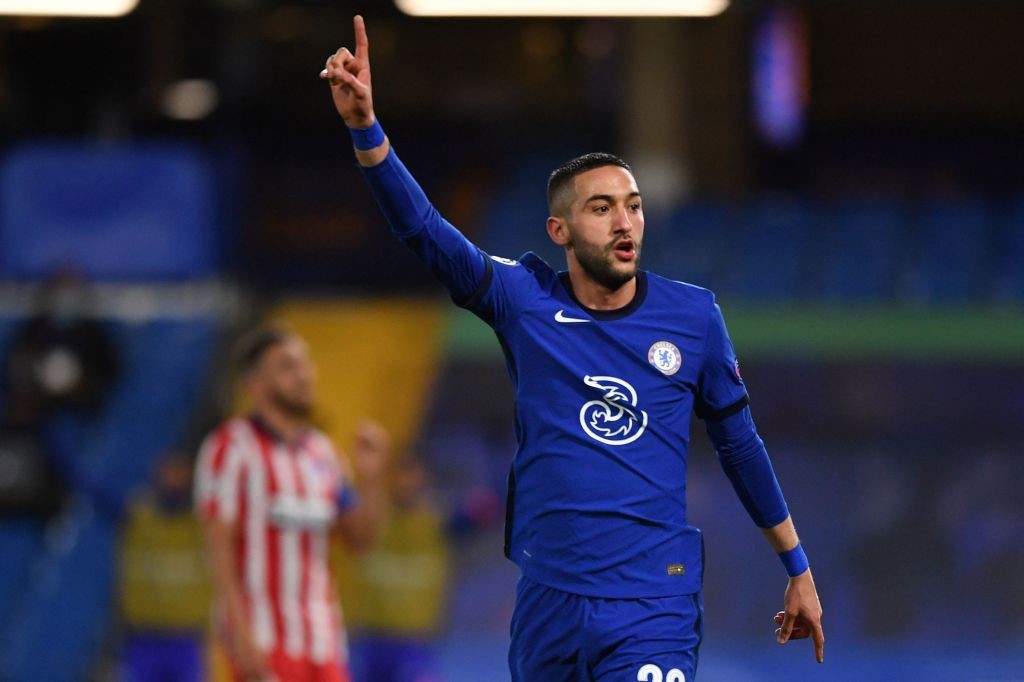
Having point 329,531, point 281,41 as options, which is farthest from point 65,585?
point 281,41

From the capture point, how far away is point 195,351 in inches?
504

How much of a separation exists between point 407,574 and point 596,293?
6434 millimetres

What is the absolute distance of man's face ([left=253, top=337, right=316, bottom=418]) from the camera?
6066 mm

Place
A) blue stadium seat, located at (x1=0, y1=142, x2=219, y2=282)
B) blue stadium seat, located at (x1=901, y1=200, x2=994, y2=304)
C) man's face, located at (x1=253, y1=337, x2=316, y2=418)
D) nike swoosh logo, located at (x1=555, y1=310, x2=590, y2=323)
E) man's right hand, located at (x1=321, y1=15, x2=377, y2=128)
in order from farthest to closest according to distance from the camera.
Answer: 1. blue stadium seat, located at (x1=0, y1=142, x2=219, y2=282)
2. blue stadium seat, located at (x1=901, y1=200, x2=994, y2=304)
3. man's face, located at (x1=253, y1=337, x2=316, y2=418)
4. nike swoosh logo, located at (x1=555, y1=310, x2=590, y2=323)
5. man's right hand, located at (x1=321, y1=15, x2=377, y2=128)

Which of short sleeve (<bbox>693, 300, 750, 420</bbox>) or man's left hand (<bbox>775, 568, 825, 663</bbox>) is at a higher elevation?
short sleeve (<bbox>693, 300, 750, 420</bbox>)

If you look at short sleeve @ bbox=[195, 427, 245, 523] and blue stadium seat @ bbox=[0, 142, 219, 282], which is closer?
short sleeve @ bbox=[195, 427, 245, 523]

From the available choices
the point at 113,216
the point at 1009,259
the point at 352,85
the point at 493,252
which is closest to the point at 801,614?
the point at 352,85

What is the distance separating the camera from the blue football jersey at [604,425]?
396 cm

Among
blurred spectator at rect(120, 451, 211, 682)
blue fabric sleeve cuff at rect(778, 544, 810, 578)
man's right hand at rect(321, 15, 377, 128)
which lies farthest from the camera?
blurred spectator at rect(120, 451, 211, 682)

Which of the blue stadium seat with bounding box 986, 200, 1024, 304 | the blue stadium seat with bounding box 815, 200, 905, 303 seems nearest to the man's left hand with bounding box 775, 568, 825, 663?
the blue stadium seat with bounding box 815, 200, 905, 303

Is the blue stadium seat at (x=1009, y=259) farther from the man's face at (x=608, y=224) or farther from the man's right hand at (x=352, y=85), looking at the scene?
the man's right hand at (x=352, y=85)

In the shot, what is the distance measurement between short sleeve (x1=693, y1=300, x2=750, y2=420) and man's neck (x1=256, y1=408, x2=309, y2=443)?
242 centimetres

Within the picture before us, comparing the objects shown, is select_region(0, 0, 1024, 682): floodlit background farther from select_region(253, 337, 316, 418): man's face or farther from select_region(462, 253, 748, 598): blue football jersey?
select_region(462, 253, 748, 598): blue football jersey

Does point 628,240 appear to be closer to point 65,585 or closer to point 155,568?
point 155,568
